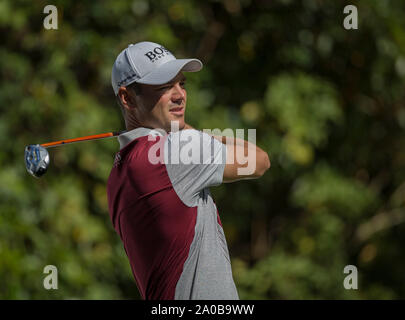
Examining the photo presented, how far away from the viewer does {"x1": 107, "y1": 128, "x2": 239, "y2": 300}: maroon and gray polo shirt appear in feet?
6.93

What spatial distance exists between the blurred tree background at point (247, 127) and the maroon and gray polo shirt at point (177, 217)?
3292mm

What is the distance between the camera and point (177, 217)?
2.11 metres

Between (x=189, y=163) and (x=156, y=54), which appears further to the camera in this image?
(x=156, y=54)

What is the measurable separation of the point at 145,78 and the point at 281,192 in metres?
5.64

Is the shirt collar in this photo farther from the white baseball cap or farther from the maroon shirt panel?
the white baseball cap

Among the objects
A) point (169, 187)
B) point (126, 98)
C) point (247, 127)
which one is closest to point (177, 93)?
point (126, 98)

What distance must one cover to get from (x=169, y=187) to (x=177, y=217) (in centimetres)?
9

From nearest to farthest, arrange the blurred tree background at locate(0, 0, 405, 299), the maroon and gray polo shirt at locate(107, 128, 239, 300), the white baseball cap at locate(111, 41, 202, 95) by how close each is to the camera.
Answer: the maroon and gray polo shirt at locate(107, 128, 239, 300) < the white baseball cap at locate(111, 41, 202, 95) < the blurred tree background at locate(0, 0, 405, 299)

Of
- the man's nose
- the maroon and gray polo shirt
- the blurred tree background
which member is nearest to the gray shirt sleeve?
the maroon and gray polo shirt

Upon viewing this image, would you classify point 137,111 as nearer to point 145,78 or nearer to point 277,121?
point 145,78

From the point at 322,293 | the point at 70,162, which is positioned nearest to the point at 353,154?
the point at 322,293

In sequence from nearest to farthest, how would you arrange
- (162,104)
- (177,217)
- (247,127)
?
1. (177,217)
2. (162,104)
3. (247,127)

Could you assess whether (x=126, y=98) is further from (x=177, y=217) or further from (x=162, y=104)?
(x=177, y=217)

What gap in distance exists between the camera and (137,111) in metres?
2.27
